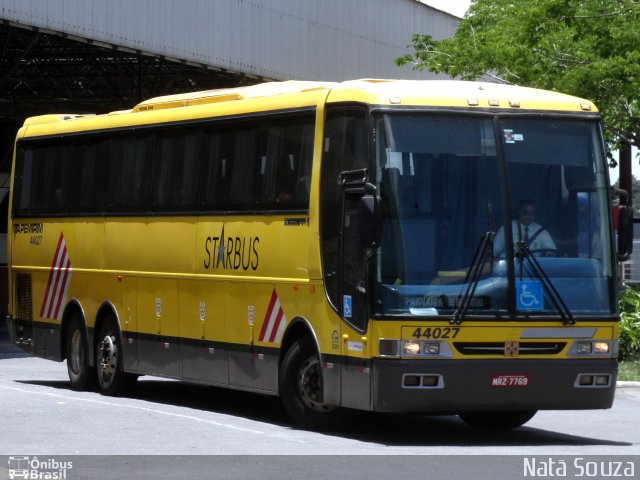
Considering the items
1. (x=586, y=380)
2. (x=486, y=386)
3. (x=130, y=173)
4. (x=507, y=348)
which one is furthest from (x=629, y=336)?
(x=486, y=386)

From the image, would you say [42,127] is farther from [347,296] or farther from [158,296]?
[347,296]

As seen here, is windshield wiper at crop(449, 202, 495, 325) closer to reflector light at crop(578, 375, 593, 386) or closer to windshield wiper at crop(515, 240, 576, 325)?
windshield wiper at crop(515, 240, 576, 325)

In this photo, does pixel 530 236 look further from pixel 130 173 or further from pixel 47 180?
pixel 47 180

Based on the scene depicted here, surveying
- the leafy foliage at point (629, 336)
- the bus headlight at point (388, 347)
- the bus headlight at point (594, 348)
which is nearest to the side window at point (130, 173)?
the bus headlight at point (388, 347)

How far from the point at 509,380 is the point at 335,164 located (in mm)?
2495

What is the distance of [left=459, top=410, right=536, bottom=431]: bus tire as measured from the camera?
1494cm

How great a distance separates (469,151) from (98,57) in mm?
27608

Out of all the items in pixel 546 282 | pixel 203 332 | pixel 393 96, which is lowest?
pixel 203 332

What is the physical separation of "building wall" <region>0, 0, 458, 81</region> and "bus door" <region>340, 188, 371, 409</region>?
16.3m

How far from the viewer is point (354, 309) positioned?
528 inches

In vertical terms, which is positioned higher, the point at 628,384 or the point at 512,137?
the point at 512,137

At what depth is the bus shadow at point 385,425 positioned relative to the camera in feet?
45.3
